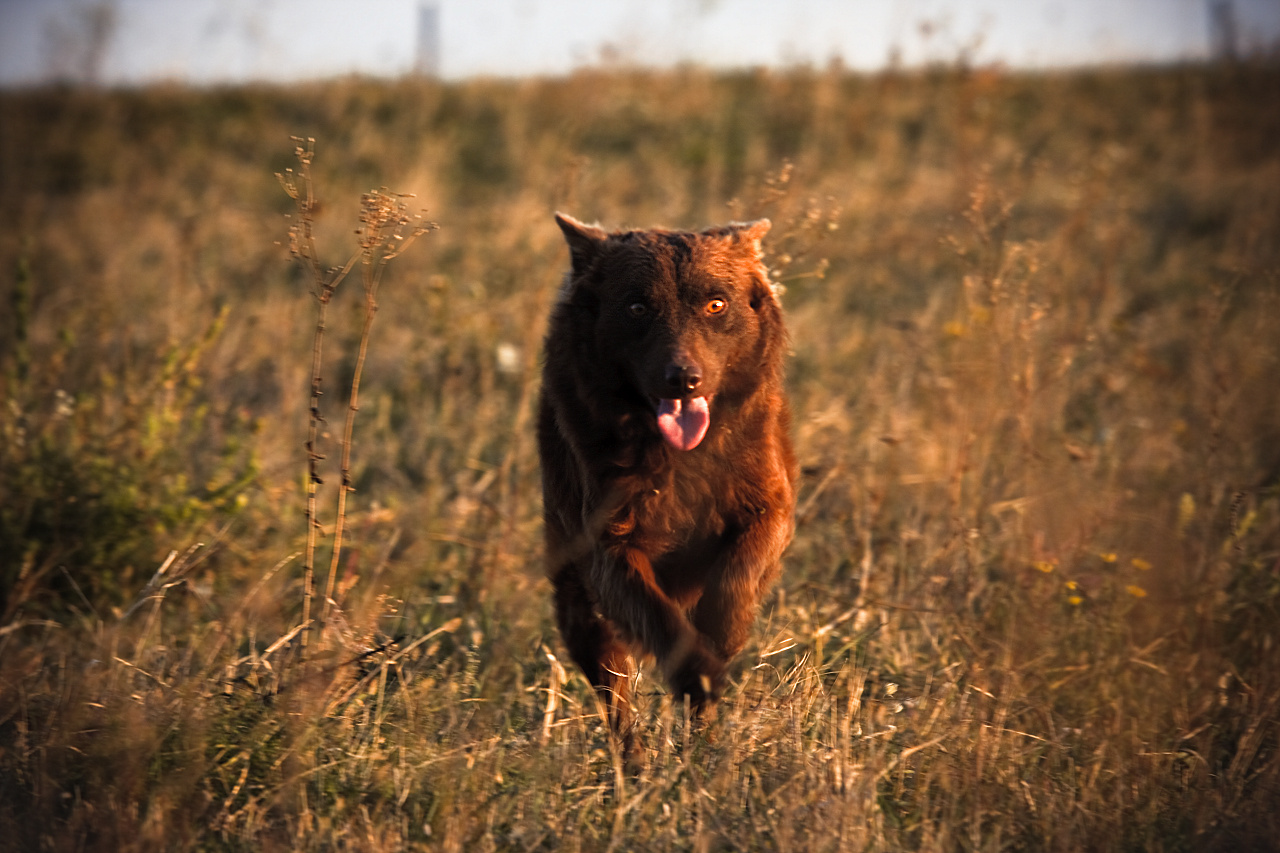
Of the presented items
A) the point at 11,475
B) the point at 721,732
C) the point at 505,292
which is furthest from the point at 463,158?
the point at 721,732

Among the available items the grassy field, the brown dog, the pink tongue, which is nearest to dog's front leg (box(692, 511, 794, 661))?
the brown dog

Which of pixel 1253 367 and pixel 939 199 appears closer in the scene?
pixel 1253 367

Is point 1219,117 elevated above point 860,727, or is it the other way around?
point 1219,117

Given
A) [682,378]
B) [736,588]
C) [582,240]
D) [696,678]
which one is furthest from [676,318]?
[696,678]

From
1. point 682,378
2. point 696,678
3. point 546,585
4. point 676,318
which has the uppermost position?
point 676,318

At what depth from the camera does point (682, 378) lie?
3.42 m

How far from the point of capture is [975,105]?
1175 centimetres

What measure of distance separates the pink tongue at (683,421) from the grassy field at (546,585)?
2.88ft

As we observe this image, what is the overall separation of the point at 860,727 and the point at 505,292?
640 cm

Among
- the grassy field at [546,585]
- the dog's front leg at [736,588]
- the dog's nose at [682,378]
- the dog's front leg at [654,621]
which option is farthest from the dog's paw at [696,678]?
the dog's nose at [682,378]

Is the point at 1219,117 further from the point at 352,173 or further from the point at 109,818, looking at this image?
the point at 109,818

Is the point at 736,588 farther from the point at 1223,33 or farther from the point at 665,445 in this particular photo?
the point at 1223,33

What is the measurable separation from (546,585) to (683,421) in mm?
1739

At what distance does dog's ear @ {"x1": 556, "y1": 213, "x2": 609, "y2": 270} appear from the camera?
3982 millimetres
